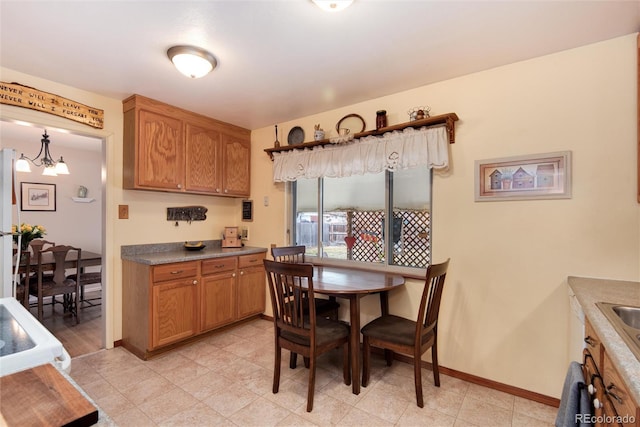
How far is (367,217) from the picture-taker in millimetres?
3043

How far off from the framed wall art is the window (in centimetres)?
379

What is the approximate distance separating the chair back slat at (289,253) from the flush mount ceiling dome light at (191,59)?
1597 millimetres

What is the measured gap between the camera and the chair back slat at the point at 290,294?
1958 mm

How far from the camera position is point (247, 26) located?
177 cm

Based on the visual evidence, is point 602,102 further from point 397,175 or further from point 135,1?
point 135,1

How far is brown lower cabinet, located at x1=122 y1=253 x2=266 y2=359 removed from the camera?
264 centimetres

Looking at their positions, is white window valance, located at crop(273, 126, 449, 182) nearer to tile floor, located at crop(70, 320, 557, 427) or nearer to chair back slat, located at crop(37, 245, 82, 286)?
tile floor, located at crop(70, 320, 557, 427)

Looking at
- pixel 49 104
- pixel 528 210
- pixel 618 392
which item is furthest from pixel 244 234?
pixel 618 392

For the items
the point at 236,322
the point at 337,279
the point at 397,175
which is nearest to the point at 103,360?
the point at 236,322

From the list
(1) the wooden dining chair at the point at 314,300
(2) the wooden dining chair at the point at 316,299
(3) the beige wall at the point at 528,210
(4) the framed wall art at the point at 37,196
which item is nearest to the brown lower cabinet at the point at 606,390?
(3) the beige wall at the point at 528,210

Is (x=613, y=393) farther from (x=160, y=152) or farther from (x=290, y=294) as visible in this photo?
(x=160, y=152)

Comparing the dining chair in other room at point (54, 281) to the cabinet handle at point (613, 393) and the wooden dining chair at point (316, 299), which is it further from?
the cabinet handle at point (613, 393)

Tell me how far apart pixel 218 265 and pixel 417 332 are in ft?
6.74

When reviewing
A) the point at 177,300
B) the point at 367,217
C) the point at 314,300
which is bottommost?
the point at 177,300
